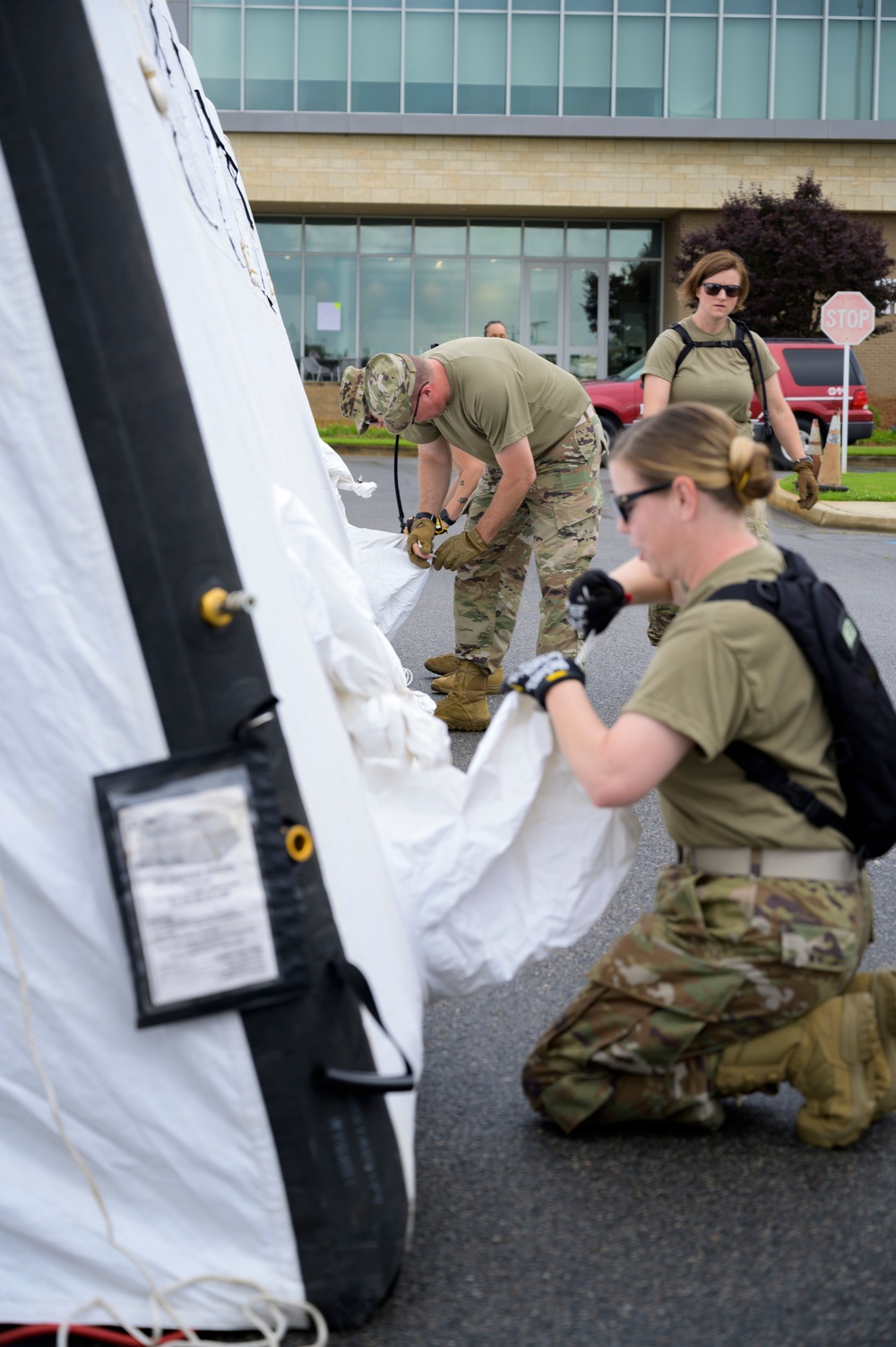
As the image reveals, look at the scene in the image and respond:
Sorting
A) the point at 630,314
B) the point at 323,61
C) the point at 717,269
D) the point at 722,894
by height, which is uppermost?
the point at 323,61

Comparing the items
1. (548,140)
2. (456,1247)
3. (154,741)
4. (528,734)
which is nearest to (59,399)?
(154,741)

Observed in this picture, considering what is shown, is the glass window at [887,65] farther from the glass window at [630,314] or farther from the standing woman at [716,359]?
the standing woman at [716,359]

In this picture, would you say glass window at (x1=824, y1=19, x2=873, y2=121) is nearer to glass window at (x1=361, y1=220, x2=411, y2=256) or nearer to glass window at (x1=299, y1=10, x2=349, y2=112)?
glass window at (x1=361, y1=220, x2=411, y2=256)

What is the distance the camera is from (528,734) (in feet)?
8.41

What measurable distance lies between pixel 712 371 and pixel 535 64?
27.9 m

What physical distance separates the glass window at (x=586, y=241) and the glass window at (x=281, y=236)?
6.08 metres

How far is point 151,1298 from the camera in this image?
203 centimetres

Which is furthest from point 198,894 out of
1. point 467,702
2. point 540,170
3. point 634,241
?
point 634,241

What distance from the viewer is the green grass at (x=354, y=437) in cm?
2388

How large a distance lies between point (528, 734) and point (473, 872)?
278 mm

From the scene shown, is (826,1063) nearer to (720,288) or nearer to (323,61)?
(720,288)

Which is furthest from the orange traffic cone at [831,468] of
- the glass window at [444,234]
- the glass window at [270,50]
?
the glass window at [270,50]

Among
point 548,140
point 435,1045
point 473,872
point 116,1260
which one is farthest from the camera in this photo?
point 548,140

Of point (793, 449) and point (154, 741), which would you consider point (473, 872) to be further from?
point (793, 449)
